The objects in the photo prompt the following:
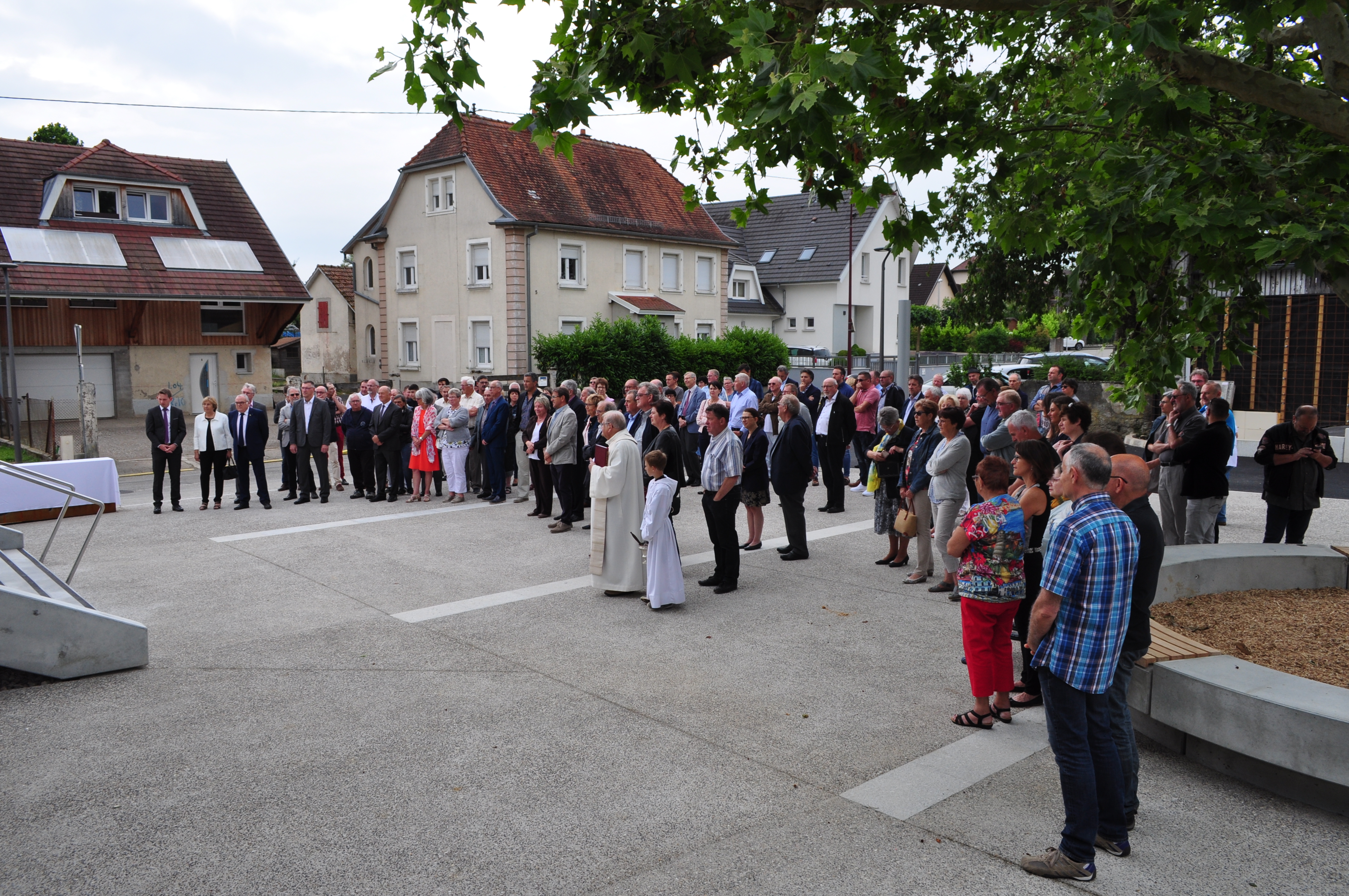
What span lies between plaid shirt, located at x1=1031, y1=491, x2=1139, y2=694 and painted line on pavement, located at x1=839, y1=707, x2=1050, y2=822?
1.25m

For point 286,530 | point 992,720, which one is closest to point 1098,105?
point 992,720

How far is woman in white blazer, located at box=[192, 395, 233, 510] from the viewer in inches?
564

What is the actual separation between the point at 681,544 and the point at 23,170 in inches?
1209

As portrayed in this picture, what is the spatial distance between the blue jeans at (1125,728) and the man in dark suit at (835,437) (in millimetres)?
9174

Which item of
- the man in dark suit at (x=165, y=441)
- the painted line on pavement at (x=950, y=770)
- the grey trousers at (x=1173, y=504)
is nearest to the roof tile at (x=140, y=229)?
the man in dark suit at (x=165, y=441)

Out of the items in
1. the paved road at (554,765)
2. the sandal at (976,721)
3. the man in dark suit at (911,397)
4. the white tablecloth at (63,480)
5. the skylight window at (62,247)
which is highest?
the skylight window at (62,247)

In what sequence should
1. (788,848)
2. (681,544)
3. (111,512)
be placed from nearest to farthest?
1. (788,848)
2. (681,544)
3. (111,512)

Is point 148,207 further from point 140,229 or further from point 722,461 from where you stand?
point 722,461

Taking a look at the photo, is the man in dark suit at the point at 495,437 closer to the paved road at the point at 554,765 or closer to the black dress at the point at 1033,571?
the paved road at the point at 554,765

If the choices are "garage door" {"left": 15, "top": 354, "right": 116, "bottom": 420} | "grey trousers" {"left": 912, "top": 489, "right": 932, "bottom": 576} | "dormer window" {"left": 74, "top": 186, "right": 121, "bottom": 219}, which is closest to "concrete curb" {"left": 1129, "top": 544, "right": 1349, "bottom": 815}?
"grey trousers" {"left": 912, "top": 489, "right": 932, "bottom": 576}

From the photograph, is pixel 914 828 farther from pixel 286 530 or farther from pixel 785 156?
pixel 286 530

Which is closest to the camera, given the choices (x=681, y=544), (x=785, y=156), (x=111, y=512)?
(x=785, y=156)

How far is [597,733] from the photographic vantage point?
5777mm

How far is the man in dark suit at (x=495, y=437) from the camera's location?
48.1 feet
